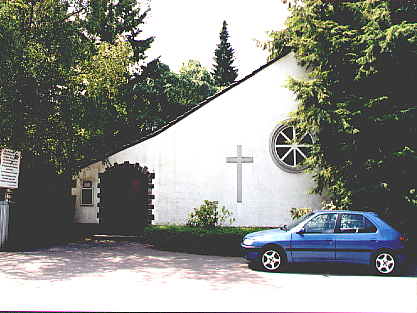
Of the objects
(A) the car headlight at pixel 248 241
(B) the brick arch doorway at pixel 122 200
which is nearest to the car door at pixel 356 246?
(A) the car headlight at pixel 248 241

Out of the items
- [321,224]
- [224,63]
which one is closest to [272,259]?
[321,224]

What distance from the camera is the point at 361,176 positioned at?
13.0m

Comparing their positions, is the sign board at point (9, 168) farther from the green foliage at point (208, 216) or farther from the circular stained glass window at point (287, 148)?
the circular stained glass window at point (287, 148)

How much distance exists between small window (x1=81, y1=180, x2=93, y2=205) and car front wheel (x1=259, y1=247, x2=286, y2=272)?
31.8 ft

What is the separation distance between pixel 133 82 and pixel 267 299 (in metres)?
25.3

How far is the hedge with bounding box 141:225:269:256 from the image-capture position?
13.1 metres

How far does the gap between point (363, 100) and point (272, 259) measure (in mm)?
6124

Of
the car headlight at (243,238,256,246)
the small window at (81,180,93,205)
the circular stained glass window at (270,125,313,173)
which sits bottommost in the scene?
the car headlight at (243,238,256,246)

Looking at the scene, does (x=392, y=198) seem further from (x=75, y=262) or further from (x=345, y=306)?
(x=75, y=262)

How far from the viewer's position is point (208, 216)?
14.5 metres

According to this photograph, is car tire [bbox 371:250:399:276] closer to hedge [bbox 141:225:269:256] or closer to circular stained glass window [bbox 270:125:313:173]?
hedge [bbox 141:225:269:256]

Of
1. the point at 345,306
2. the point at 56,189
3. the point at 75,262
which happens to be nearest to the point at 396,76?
the point at 345,306

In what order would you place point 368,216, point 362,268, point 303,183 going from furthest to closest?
point 303,183, point 362,268, point 368,216

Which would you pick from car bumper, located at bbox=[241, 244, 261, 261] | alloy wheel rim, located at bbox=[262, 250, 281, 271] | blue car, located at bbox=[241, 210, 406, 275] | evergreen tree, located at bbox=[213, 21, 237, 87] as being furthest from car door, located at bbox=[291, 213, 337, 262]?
evergreen tree, located at bbox=[213, 21, 237, 87]
